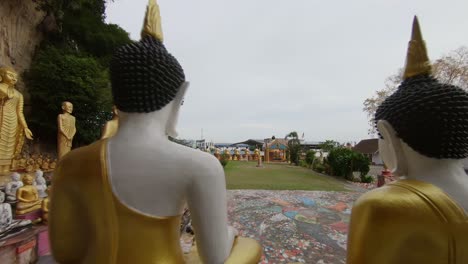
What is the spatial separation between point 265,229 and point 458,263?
3.41 meters

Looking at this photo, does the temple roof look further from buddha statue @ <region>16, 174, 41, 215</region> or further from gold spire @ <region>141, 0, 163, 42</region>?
gold spire @ <region>141, 0, 163, 42</region>

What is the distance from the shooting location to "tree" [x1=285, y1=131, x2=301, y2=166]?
17.5 m

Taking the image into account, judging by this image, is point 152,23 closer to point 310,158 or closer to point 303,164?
point 310,158

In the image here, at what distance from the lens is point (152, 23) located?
1.10m

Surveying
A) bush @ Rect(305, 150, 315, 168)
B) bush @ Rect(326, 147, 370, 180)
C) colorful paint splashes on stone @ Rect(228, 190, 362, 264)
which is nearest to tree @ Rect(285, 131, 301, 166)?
bush @ Rect(305, 150, 315, 168)

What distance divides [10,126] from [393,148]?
287 inches

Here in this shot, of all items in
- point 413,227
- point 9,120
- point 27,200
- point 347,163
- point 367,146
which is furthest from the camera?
point 367,146

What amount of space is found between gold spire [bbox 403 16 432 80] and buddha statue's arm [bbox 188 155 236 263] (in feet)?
3.39

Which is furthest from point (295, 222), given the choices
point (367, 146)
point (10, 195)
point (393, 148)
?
point (367, 146)

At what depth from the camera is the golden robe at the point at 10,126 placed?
5.32 metres

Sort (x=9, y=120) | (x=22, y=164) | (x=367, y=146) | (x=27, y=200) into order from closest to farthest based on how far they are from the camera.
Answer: (x=27, y=200)
(x=9, y=120)
(x=22, y=164)
(x=367, y=146)

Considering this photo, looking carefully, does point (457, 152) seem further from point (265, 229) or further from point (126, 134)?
point (265, 229)

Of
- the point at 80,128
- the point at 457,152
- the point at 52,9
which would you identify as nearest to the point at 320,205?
the point at 457,152

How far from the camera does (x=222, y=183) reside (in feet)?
3.06
